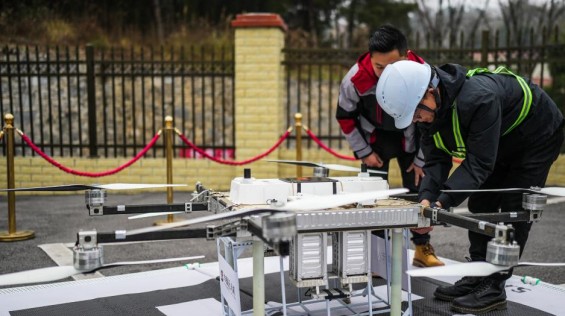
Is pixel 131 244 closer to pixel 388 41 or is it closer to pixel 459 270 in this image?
pixel 388 41

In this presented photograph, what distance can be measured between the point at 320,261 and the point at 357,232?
229mm

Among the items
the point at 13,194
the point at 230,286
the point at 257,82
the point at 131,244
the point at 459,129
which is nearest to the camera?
the point at 230,286

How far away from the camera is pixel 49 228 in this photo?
6148 mm

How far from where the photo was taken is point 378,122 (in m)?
3.75

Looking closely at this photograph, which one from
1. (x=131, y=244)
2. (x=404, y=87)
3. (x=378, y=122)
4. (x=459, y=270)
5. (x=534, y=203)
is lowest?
(x=131, y=244)

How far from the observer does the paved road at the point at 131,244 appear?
180 inches

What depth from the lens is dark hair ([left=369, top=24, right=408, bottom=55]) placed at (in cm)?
346

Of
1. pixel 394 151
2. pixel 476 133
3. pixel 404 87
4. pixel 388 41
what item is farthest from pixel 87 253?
pixel 394 151

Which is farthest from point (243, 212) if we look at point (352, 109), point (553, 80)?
point (553, 80)

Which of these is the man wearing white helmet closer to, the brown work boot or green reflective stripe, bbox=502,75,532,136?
green reflective stripe, bbox=502,75,532,136

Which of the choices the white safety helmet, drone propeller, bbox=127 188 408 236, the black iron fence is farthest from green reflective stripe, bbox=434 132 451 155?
the black iron fence

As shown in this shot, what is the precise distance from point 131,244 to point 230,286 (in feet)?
9.64

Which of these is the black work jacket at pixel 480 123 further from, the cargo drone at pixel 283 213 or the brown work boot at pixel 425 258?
the brown work boot at pixel 425 258

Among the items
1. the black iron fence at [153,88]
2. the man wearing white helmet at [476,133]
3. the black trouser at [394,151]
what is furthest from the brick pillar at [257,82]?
the man wearing white helmet at [476,133]
